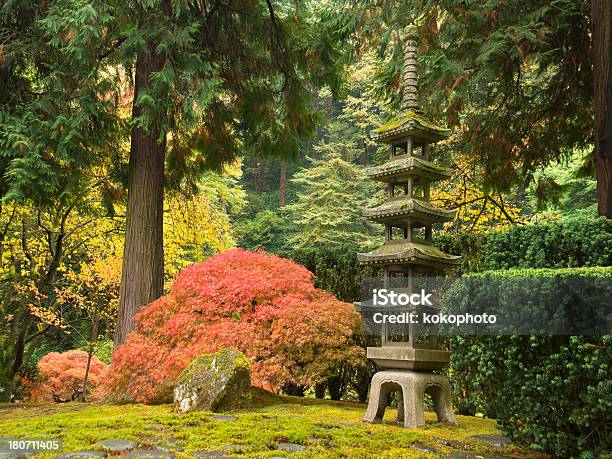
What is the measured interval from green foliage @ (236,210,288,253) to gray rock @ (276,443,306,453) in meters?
18.3

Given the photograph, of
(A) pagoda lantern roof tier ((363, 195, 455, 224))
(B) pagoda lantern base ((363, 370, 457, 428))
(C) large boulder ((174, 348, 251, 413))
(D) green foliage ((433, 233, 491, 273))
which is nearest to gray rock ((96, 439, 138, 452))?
(C) large boulder ((174, 348, 251, 413))

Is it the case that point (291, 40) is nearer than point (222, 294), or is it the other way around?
point (222, 294)

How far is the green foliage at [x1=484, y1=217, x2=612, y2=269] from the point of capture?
4.62 m

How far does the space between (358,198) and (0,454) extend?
64.1ft

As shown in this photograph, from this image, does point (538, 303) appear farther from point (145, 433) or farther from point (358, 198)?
point (358, 198)

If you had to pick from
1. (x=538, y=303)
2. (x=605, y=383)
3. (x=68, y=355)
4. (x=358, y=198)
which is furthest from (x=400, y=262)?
(x=358, y=198)

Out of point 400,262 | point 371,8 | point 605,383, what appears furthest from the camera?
point 371,8

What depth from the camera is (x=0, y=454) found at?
3387mm

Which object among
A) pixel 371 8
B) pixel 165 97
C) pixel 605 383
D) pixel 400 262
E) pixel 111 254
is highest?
pixel 371 8

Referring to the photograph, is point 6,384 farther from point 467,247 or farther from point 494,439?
point 494,439

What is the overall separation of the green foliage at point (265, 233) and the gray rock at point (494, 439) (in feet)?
58.3

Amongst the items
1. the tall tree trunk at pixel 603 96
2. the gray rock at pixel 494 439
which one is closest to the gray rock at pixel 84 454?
the gray rock at pixel 494 439

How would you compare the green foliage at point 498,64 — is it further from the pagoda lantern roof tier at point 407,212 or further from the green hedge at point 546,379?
the green hedge at point 546,379

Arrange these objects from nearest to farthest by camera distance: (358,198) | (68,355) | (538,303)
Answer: (538,303)
(68,355)
(358,198)
